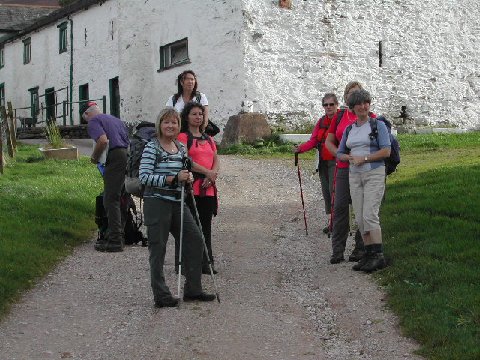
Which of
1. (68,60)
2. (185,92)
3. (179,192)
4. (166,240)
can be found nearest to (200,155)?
(179,192)

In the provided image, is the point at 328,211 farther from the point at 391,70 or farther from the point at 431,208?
the point at 391,70

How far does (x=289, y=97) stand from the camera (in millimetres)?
23625

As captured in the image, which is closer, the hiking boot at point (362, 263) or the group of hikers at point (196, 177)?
the group of hikers at point (196, 177)

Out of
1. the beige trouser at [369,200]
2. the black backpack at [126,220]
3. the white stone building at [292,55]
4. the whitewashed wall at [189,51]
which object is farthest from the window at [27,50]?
the beige trouser at [369,200]

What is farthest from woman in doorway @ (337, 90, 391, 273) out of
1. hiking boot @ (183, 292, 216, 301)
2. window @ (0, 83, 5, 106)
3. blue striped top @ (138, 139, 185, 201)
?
window @ (0, 83, 5, 106)

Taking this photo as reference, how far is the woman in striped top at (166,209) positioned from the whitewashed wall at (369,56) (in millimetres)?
14864

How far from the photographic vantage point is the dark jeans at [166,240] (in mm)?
8031

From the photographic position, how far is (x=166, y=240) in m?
8.18

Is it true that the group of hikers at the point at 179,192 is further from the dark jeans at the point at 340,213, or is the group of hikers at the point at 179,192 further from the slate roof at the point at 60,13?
the slate roof at the point at 60,13

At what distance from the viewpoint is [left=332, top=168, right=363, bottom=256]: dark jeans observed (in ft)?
32.0

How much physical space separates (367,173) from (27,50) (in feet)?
103

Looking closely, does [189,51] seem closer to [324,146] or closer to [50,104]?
[50,104]

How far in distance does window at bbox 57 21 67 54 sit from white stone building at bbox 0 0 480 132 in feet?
12.1

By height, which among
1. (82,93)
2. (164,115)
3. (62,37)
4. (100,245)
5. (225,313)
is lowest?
(225,313)
